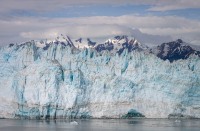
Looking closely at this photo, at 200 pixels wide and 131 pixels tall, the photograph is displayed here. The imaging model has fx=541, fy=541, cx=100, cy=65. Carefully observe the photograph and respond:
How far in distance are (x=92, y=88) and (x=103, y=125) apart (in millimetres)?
6410

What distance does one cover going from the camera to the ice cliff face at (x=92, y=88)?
4772 cm

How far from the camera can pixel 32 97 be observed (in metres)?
47.3

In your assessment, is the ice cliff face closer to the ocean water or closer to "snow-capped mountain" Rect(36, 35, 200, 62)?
the ocean water

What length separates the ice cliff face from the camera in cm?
4772

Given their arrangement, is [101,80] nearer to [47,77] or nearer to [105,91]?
[105,91]

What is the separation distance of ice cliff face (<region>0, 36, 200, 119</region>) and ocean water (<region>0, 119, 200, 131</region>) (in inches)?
47.2

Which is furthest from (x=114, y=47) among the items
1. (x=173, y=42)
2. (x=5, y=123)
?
(x=5, y=123)

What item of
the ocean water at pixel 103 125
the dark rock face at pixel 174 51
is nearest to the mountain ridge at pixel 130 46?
the dark rock face at pixel 174 51

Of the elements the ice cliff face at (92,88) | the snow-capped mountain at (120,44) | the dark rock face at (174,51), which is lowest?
the ice cliff face at (92,88)

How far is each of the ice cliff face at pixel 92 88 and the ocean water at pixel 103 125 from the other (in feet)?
3.94

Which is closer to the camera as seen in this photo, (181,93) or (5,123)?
(5,123)

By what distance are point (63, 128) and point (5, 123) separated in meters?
6.04

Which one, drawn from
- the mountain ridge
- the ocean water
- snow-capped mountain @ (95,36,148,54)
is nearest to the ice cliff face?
the ocean water

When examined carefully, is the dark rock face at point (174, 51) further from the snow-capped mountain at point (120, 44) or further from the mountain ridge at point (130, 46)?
the snow-capped mountain at point (120, 44)
